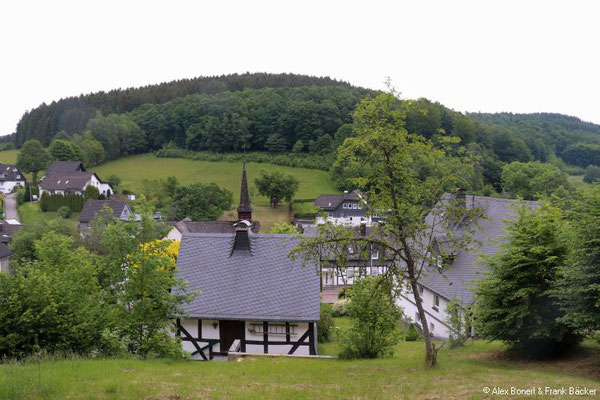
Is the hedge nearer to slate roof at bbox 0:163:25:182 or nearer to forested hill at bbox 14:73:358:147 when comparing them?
forested hill at bbox 14:73:358:147

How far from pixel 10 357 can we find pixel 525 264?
15.5 meters

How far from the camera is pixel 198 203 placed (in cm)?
7388

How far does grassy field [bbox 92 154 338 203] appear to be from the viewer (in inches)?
3676

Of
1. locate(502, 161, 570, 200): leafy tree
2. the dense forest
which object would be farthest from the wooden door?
the dense forest

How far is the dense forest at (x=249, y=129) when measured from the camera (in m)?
110

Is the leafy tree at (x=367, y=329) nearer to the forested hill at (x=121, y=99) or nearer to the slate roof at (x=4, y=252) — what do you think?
the slate roof at (x=4, y=252)

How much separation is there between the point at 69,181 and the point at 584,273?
8227 cm

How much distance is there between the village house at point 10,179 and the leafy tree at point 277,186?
1648 inches

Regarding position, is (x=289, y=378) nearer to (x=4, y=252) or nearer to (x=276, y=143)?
(x=4, y=252)

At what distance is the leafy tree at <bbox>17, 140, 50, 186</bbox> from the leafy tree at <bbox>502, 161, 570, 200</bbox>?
82718 millimetres

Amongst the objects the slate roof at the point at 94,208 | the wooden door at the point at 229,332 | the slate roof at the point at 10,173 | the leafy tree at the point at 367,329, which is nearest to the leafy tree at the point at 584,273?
the leafy tree at the point at 367,329

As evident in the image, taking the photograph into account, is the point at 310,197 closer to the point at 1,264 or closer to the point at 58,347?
the point at 1,264

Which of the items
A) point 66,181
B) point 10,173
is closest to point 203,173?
point 66,181

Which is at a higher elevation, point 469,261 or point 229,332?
point 469,261
